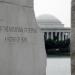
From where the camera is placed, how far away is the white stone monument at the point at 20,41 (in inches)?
271

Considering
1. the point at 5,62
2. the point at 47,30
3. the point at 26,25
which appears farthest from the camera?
the point at 47,30

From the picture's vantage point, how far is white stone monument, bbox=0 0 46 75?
22.6 feet

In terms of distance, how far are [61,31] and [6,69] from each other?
69930mm

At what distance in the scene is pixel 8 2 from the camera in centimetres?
694

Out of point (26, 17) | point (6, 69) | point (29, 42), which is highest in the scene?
point (26, 17)

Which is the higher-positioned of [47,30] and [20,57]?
[20,57]

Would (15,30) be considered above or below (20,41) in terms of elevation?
above

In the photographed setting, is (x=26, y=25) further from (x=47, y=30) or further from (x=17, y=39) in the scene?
(x=47, y=30)

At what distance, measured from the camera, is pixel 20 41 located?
23.6 ft

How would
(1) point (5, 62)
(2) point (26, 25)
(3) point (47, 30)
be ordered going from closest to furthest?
(1) point (5, 62)
(2) point (26, 25)
(3) point (47, 30)

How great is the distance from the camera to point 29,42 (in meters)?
7.36

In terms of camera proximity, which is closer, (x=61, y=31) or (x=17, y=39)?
(x=17, y=39)

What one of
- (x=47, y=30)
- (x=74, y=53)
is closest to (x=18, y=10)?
(x=74, y=53)

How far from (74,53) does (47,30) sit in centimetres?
6724
